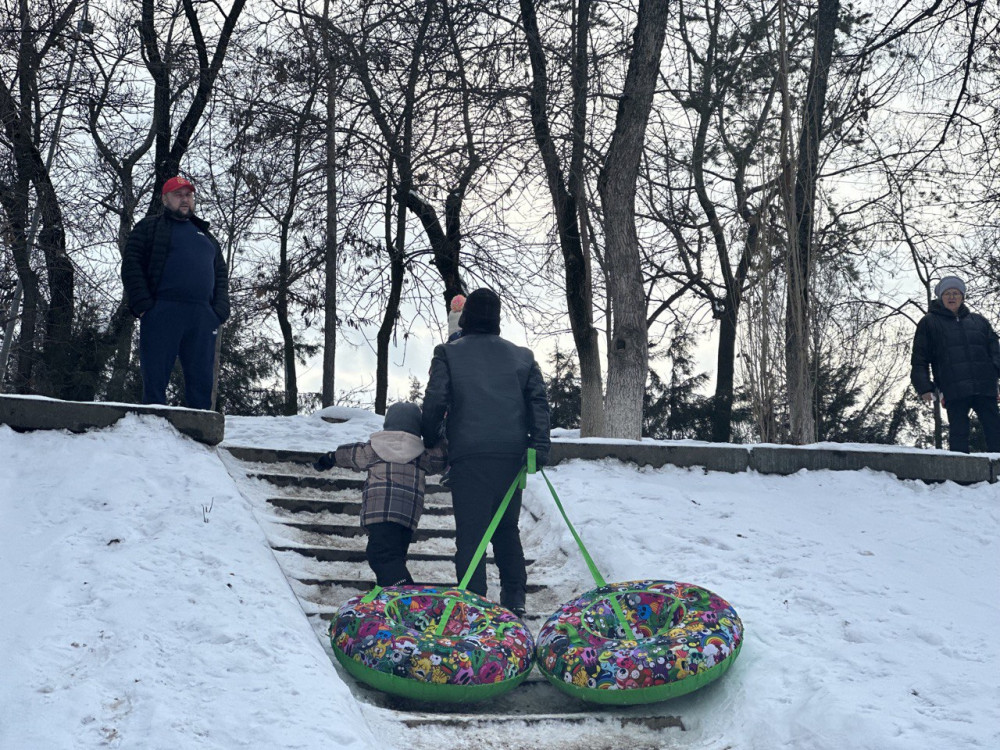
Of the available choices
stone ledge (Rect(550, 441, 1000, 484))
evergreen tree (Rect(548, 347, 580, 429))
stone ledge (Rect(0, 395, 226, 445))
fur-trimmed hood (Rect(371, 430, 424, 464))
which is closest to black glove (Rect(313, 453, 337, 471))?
fur-trimmed hood (Rect(371, 430, 424, 464))

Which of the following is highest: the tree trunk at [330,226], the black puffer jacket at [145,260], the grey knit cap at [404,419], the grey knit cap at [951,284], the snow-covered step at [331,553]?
the tree trunk at [330,226]

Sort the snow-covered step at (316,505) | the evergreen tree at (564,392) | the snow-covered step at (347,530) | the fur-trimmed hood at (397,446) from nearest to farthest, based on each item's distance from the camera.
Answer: the fur-trimmed hood at (397,446) → the snow-covered step at (347,530) → the snow-covered step at (316,505) → the evergreen tree at (564,392)

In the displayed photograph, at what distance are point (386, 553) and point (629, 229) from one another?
5646 mm

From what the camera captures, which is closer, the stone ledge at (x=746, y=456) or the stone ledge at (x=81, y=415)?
the stone ledge at (x=81, y=415)

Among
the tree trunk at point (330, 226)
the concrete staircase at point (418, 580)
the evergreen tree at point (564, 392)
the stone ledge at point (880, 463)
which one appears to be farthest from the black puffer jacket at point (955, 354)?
the evergreen tree at point (564, 392)

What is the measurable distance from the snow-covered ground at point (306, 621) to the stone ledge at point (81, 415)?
9cm

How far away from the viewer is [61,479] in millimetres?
5613

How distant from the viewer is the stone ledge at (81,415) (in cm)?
620

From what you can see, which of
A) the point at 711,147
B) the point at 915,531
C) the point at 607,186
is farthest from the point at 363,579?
the point at 711,147

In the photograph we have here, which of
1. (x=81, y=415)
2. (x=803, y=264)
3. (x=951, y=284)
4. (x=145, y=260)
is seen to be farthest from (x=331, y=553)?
(x=803, y=264)

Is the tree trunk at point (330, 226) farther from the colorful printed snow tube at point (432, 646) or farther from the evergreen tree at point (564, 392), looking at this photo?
the evergreen tree at point (564, 392)

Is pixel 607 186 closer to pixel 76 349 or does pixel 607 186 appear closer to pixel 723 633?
pixel 723 633

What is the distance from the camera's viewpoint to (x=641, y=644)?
473 cm

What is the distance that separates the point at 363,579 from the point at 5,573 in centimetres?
205
